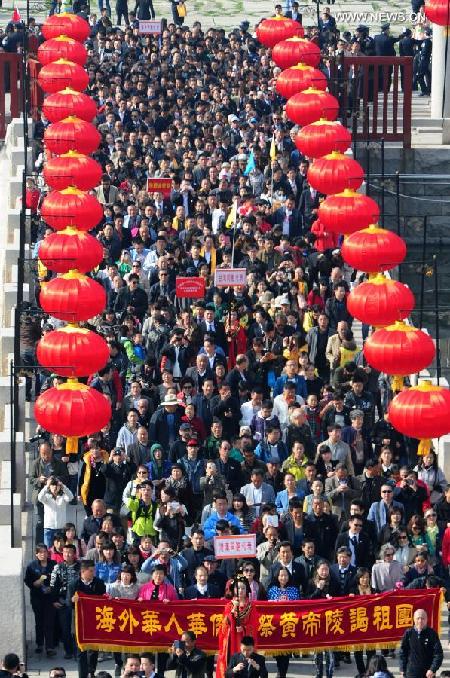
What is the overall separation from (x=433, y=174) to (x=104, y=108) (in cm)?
641

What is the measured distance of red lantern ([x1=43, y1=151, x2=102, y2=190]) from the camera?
42.0m

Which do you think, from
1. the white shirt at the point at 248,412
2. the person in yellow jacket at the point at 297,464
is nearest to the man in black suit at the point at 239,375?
the white shirt at the point at 248,412

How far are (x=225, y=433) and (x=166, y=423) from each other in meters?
0.81

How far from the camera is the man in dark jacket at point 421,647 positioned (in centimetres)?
2994

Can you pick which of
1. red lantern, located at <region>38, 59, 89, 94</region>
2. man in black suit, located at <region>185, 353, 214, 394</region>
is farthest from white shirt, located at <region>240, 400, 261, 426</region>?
red lantern, located at <region>38, 59, 89, 94</region>

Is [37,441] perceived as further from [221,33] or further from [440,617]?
[221,33]

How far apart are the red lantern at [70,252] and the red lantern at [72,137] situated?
547 cm

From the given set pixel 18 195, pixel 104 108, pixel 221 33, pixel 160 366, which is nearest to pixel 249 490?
pixel 160 366

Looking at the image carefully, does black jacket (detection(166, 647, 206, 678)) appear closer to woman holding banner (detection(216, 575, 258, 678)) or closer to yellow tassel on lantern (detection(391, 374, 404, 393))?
woman holding banner (detection(216, 575, 258, 678))

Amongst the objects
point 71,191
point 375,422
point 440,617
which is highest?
point 71,191

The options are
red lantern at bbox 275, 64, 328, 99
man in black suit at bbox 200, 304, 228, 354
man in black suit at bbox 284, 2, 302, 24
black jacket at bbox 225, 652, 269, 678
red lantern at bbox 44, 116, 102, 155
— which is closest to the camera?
black jacket at bbox 225, 652, 269, 678

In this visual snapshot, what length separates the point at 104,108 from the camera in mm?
48438

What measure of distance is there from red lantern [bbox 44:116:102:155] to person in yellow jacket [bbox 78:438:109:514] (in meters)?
10.7

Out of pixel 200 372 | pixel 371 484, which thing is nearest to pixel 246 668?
pixel 371 484
